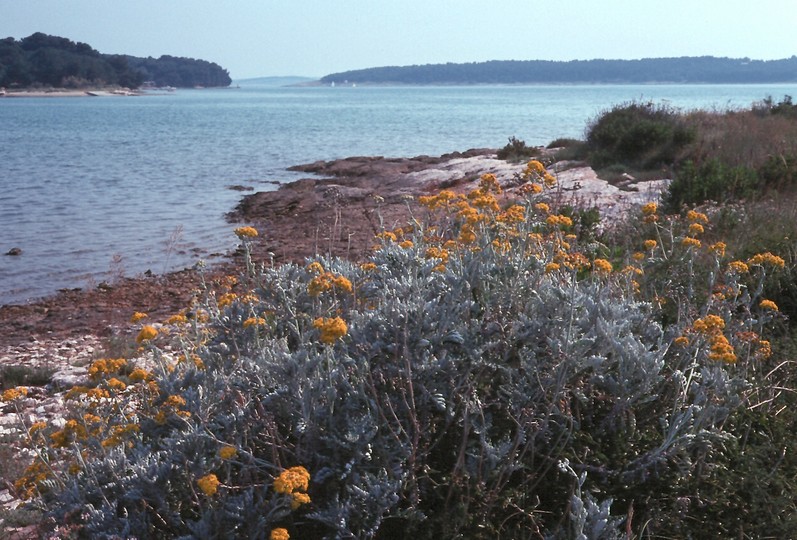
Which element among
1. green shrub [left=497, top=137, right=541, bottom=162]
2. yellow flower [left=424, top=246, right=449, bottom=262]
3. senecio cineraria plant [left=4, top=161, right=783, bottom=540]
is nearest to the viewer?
senecio cineraria plant [left=4, top=161, right=783, bottom=540]

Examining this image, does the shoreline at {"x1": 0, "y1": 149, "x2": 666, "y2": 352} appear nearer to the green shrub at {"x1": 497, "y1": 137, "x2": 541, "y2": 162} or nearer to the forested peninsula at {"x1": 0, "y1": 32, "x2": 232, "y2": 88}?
the green shrub at {"x1": 497, "y1": 137, "x2": 541, "y2": 162}

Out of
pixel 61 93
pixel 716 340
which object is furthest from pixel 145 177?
pixel 61 93

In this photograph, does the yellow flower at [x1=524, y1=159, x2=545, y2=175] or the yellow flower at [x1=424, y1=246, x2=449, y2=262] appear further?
the yellow flower at [x1=524, y1=159, x2=545, y2=175]

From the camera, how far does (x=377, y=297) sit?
404 centimetres

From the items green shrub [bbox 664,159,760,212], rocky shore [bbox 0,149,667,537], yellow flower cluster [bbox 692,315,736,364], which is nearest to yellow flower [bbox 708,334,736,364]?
yellow flower cluster [bbox 692,315,736,364]

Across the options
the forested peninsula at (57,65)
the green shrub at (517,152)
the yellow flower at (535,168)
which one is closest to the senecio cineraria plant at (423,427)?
the yellow flower at (535,168)

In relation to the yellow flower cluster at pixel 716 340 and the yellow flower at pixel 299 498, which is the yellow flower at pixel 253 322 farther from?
the yellow flower cluster at pixel 716 340

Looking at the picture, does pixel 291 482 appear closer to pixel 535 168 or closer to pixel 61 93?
pixel 535 168

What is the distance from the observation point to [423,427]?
3201mm

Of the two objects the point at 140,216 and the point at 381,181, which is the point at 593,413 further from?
the point at 381,181

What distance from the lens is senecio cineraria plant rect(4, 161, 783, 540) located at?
3016 mm

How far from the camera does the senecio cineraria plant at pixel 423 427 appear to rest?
3.02m

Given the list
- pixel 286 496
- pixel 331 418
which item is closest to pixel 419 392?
pixel 331 418

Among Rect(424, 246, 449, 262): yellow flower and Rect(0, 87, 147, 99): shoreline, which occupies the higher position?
Rect(0, 87, 147, 99): shoreline
